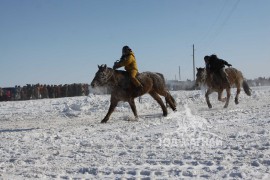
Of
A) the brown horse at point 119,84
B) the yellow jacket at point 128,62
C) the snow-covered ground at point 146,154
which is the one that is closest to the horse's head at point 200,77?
the brown horse at point 119,84

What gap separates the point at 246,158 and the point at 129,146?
2.13 meters

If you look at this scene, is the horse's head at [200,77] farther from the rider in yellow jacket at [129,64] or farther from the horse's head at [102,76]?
the horse's head at [102,76]

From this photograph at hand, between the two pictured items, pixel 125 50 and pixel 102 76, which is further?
pixel 125 50

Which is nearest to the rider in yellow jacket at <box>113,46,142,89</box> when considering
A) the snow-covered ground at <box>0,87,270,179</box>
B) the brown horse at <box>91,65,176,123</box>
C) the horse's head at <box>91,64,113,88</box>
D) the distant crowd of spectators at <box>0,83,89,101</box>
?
the brown horse at <box>91,65,176,123</box>

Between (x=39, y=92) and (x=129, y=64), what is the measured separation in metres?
23.8

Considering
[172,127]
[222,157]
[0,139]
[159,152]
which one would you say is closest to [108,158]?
[159,152]

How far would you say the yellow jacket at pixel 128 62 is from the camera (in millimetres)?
11484

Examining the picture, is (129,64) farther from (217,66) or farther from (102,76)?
(217,66)

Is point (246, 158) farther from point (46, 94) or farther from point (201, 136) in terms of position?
point (46, 94)

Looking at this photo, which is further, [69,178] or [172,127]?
[172,127]

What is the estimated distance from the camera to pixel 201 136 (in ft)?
22.5

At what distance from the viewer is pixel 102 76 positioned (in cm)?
1111
